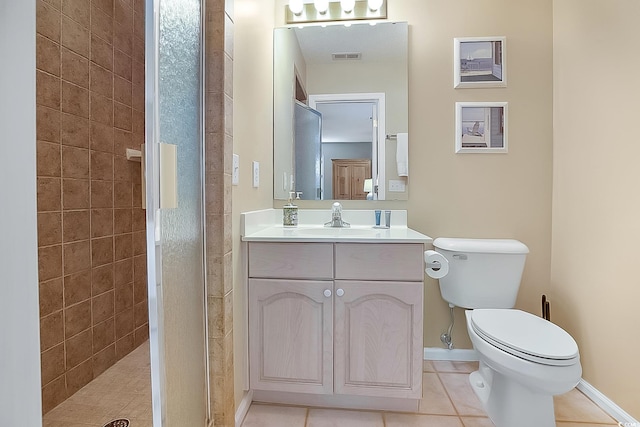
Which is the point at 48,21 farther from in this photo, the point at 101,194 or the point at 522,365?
the point at 522,365

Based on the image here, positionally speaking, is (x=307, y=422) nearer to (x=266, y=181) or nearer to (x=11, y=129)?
(x=266, y=181)

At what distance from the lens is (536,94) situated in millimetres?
1914

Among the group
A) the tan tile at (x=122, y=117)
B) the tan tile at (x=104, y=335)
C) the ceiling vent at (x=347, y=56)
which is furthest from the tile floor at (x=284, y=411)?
the ceiling vent at (x=347, y=56)

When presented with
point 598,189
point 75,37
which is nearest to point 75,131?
point 75,37

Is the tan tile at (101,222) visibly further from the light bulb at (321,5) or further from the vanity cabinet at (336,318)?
the light bulb at (321,5)

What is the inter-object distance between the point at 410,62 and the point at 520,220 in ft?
3.84

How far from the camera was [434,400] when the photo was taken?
5.31 ft

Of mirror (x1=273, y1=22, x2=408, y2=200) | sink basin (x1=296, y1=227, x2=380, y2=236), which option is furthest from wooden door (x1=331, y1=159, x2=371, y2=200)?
sink basin (x1=296, y1=227, x2=380, y2=236)

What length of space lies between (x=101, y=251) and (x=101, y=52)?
0.99m

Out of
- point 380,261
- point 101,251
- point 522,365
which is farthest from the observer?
point 101,251

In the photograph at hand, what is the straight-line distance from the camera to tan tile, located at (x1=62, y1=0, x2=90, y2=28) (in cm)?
143

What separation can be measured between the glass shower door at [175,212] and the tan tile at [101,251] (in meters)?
0.76

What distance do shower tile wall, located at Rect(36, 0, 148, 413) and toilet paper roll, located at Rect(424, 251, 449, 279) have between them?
1376mm

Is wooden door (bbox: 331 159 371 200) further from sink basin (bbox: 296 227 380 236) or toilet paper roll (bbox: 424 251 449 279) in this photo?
toilet paper roll (bbox: 424 251 449 279)
